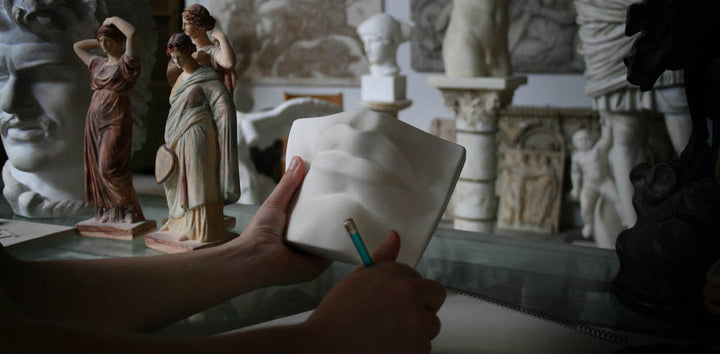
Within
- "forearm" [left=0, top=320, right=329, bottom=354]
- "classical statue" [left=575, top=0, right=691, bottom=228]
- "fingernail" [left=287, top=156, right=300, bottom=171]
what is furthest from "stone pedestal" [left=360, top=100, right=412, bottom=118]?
"forearm" [left=0, top=320, right=329, bottom=354]

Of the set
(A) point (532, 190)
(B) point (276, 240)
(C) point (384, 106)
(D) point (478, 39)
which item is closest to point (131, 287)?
(B) point (276, 240)

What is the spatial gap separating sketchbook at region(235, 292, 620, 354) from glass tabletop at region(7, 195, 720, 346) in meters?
0.04

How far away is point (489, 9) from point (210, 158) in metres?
1.83

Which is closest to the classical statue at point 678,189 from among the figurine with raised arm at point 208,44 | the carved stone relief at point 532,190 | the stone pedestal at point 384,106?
the figurine with raised arm at point 208,44

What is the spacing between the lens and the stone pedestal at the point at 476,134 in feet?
9.73

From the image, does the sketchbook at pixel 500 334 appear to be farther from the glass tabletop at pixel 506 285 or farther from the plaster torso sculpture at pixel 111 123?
the plaster torso sculpture at pixel 111 123

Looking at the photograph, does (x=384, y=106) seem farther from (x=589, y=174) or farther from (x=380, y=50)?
(x=589, y=174)

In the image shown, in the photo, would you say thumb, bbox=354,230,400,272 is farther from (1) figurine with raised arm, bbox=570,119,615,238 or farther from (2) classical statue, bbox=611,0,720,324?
(1) figurine with raised arm, bbox=570,119,615,238

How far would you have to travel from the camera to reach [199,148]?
142 centimetres

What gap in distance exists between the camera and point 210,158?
1.44 meters

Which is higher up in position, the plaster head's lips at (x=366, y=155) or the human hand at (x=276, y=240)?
the plaster head's lips at (x=366, y=155)

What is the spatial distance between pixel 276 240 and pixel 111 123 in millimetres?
711

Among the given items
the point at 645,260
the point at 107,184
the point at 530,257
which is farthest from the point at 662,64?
the point at 107,184

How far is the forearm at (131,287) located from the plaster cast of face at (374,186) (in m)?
0.13
